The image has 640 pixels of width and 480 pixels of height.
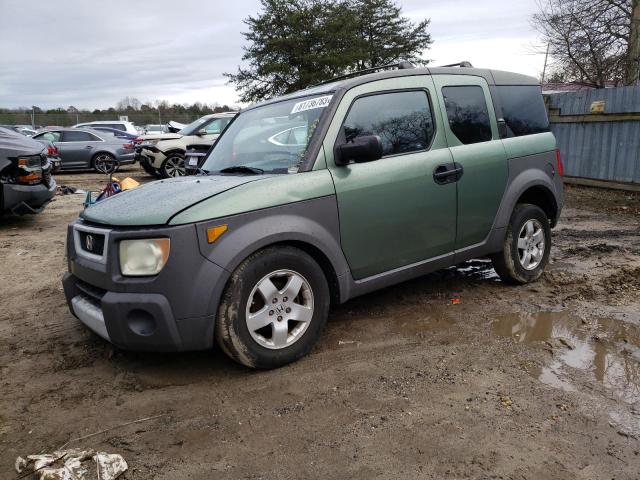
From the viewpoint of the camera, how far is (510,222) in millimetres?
4551

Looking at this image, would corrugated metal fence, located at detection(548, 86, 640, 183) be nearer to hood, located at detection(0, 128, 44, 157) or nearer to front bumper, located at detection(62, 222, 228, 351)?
front bumper, located at detection(62, 222, 228, 351)

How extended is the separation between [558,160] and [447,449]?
11.4ft

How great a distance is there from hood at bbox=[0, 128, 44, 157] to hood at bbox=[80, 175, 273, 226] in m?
5.01

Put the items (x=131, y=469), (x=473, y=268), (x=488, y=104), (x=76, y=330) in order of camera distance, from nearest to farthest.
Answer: (x=131, y=469), (x=76, y=330), (x=488, y=104), (x=473, y=268)

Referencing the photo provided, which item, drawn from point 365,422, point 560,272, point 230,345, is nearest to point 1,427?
point 230,345

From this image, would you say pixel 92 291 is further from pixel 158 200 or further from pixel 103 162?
pixel 103 162

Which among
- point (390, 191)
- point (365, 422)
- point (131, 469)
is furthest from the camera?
point (390, 191)

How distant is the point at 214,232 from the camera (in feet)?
9.65

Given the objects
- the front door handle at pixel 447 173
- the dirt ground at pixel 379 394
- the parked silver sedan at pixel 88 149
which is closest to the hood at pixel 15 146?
the dirt ground at pixel 379 394

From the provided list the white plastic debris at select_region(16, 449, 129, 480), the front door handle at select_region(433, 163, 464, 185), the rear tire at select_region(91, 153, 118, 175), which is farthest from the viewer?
the rear tire at select_region(91, 153, 118, 175)

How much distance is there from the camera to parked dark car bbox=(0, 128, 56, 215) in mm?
7504

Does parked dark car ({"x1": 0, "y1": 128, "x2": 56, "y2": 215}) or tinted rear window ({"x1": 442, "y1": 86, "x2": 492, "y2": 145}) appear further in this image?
parked dark car ({"x1": 0, "y1": 128, "x2": 56, "y2": 215})

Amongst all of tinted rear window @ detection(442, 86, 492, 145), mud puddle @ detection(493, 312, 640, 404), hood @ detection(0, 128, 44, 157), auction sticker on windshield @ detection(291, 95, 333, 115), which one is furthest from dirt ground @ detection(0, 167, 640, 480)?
hood @ detection(0, 128, 44, 157)

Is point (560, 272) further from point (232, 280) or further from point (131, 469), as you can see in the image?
point (131, 469)
